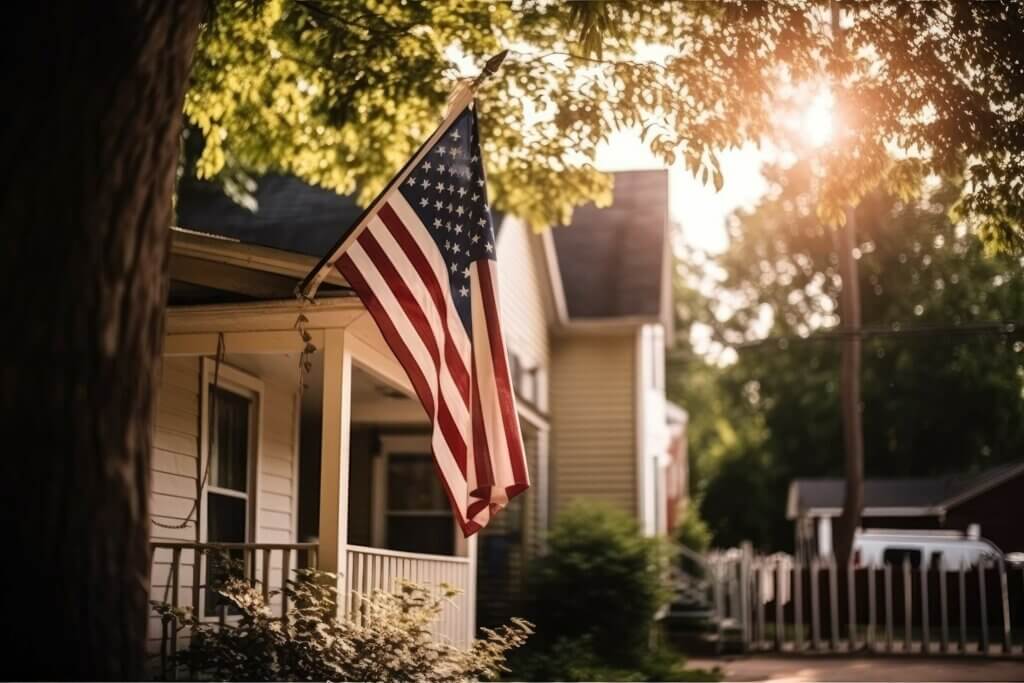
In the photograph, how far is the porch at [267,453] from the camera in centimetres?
901

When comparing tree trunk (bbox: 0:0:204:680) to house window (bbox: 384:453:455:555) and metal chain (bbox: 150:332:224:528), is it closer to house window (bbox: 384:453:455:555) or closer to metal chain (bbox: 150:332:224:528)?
metal chain (bbox: 150:332:224:528)

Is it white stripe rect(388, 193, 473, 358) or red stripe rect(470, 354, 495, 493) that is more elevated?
white stripe rect(388, 193, 473, 358)

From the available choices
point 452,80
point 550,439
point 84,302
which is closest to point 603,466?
point 550,439

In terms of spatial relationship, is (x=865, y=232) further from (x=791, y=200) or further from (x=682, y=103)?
(x=682, y=103)

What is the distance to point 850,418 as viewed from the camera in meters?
24.7

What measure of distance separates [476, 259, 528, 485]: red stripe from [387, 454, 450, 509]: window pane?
8.58 metres

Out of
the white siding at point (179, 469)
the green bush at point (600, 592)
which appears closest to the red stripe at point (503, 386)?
the white siding at point (179, 469)

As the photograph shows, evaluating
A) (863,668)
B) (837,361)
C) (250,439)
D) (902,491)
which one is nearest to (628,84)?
(250,439)

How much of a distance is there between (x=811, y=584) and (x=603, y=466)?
3.82 m

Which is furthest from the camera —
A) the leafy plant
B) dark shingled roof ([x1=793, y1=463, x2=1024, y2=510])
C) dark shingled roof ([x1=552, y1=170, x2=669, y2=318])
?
dark shingled roof ([x1=793, y1=463, x2=1024, y2=510])

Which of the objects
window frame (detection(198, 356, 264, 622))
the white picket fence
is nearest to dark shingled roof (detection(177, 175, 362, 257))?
window frame (detection(198, 356, 264, 622))

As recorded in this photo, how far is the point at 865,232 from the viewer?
144 feet

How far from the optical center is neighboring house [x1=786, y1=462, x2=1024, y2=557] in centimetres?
3725

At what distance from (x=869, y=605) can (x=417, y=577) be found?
1057 cm
